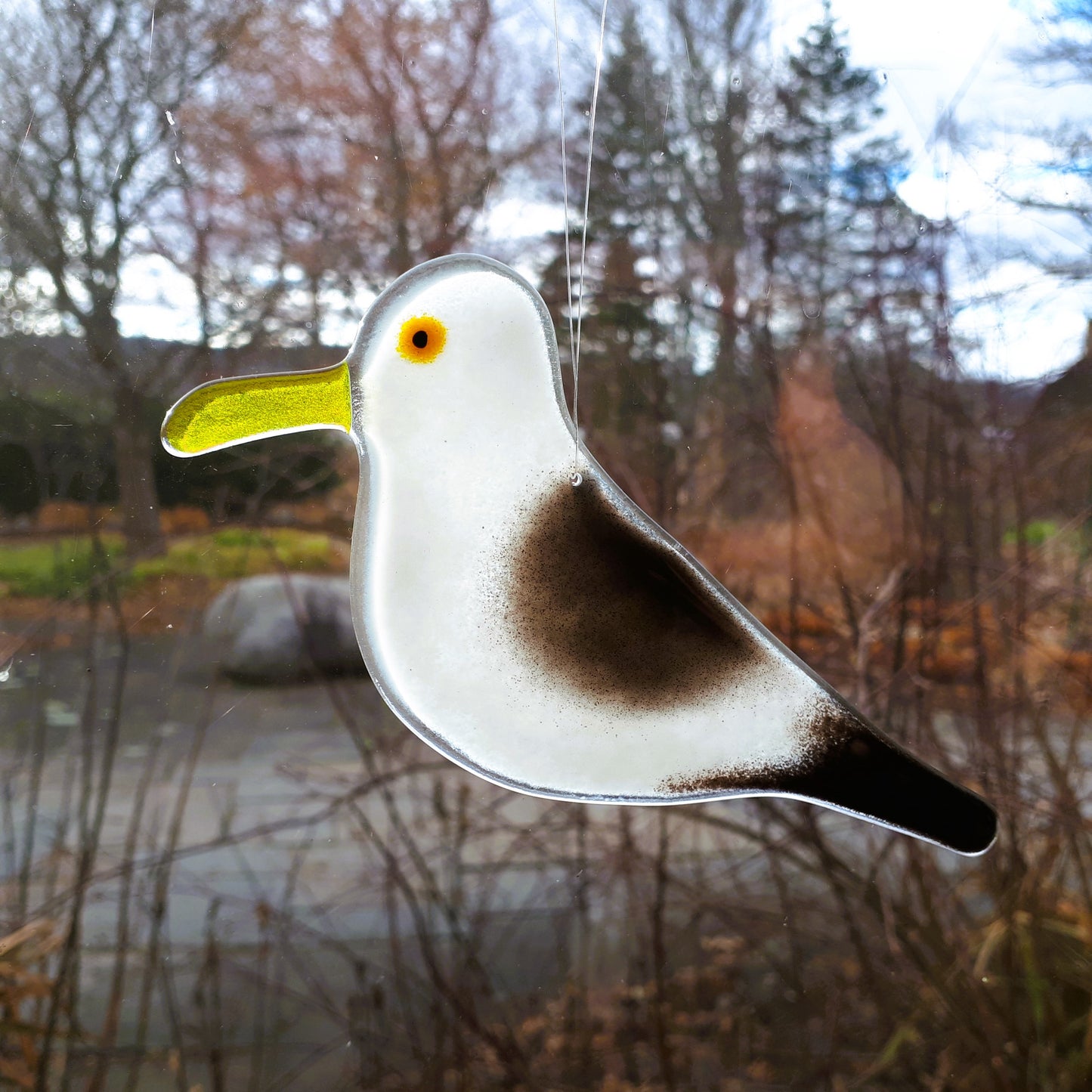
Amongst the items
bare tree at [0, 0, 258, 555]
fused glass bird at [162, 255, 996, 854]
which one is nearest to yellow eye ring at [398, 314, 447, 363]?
fused glass bird at [162, 255, 996, 854]

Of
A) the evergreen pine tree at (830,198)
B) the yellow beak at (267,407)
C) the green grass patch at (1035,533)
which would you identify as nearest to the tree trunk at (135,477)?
the yellow beak at (267,407)

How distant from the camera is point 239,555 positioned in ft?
2.16

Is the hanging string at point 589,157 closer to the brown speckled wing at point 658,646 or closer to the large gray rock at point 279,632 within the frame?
the brown speckled wing at point 658,646

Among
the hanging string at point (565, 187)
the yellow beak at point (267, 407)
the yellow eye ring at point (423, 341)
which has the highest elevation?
the hanging string at point (565, 187)

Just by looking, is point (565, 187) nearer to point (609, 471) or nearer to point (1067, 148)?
point (609, 471)

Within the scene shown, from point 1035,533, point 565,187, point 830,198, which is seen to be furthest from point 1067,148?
point 565,187

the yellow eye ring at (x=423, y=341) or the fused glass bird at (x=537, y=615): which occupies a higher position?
the yellow eye ring at (x=423, y=341)

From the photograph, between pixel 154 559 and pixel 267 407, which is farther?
pixel 154 559

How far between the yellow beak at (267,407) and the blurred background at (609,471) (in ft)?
0.30

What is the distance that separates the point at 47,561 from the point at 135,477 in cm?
10

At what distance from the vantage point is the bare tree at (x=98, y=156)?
2.10ft

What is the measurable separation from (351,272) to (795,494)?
1.38ft

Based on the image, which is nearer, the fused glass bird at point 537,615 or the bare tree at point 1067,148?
the fused glass bird at point 537,615

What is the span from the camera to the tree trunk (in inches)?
25.4
